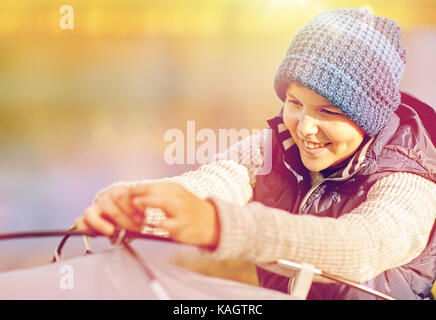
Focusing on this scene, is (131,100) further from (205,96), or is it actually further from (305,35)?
(305,35)

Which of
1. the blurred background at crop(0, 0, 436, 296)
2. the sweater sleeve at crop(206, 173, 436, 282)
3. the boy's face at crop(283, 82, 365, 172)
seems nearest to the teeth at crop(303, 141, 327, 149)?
the boy's face at crop(283, 82, 365, 172)

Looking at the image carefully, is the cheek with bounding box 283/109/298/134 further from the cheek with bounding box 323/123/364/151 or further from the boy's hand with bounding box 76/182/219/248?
the boy's hand with bounding box 76/182/219/248

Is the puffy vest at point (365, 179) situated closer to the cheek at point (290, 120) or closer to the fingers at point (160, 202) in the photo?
the cheek at point (290, 120)

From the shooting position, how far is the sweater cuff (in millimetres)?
523

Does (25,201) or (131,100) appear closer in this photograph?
(25,201)

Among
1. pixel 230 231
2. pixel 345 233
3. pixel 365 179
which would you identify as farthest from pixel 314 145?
pixel 230 231

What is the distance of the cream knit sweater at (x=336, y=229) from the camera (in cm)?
56

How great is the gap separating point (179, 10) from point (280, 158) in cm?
192

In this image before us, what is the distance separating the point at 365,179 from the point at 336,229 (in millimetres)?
324

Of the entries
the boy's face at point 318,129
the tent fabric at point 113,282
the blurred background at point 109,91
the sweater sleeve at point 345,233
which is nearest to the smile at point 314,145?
the boy's face at point 318,129

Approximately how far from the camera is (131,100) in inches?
167

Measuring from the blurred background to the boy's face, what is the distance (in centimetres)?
199

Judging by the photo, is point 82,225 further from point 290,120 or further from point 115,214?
point 290,120
